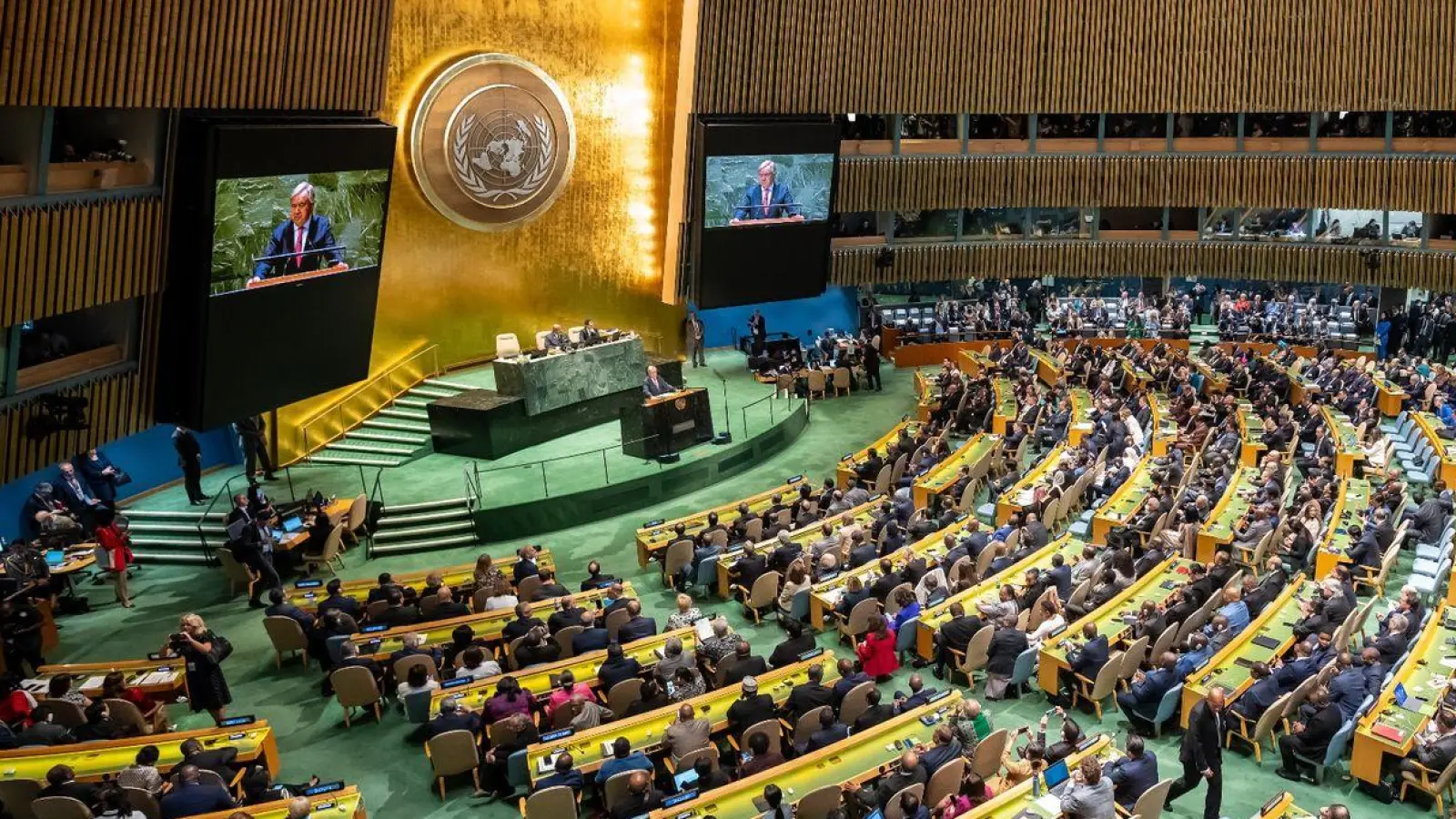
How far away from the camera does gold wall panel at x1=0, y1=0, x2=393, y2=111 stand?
434 inches

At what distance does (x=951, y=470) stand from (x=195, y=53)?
39.4 feet

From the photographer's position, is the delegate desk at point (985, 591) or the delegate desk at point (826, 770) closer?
the delegate desk at point (826, 770)

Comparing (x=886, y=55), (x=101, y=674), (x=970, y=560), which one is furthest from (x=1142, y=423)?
(x=101, y=674)

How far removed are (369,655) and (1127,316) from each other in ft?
76.8

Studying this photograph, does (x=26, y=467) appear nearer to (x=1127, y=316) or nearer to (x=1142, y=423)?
(x=1142, y=423)

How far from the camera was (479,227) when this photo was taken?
23328mm

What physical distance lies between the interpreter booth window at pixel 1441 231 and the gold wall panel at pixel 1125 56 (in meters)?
3.25

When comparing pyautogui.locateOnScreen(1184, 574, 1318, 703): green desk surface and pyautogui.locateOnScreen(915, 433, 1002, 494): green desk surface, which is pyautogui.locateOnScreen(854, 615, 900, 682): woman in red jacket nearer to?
pyautogui.locateOnScreen(1184, 574, 1318, 703): green desk surface

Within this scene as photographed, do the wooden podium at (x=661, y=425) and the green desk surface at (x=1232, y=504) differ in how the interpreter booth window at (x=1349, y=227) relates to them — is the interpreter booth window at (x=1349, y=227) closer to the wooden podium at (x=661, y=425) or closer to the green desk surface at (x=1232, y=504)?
the green desk surface at (x=1232, y=504)

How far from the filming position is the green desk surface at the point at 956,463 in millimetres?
18172

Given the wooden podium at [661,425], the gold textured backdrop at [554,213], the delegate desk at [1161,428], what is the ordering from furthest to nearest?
the gold textured backdrop at [554,213], the wooden podium at [661,425], the delegate desk at [1161,428]

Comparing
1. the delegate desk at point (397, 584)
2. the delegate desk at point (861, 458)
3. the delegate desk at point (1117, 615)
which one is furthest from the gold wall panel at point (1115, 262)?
the delegate desk at point (1117, 615)

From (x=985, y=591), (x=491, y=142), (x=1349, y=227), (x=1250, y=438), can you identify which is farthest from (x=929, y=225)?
(x=985, y=591)

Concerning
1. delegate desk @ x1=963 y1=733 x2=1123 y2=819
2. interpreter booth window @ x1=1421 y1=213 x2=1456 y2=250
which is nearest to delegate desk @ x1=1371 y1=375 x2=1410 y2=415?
interpreter booth window @ x1=1421 y1=213 x2=1456 y2=250
